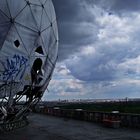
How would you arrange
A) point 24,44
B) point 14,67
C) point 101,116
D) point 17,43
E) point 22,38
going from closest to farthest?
point 14,67, point 17,43, point 22,38, point 24,44, point 101,116

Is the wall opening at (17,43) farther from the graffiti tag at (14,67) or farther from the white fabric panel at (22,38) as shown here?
the graffiti tag at (14,67)

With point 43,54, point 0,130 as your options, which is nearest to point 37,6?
point 43,54

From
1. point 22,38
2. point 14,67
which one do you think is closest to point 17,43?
point 22,38

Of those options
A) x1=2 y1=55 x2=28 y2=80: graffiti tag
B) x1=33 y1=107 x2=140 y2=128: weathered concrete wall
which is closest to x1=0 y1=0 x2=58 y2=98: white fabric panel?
x1=2 y1=55 x2=28 y2=80: graffiti tag

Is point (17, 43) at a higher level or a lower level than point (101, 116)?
higher

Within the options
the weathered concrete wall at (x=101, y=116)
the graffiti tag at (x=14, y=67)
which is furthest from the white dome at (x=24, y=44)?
the weathered concrete wall at (x=101, y=116)

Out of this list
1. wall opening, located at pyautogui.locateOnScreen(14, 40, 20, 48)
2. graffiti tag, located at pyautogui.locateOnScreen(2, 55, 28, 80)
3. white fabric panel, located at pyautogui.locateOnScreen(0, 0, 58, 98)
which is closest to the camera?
white fabric panel, located at pyautogui.locateOnScreen(0, 0, 58, 98)

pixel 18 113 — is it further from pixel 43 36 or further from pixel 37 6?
pixel 37 6

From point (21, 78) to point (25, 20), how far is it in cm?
293

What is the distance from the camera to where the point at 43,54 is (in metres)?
19.4

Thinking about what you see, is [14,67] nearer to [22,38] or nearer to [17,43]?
[17,43]

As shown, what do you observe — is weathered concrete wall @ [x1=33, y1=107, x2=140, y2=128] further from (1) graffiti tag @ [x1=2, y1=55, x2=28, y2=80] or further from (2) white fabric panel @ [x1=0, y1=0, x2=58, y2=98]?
(1) graffiti tag @ [x1=2, y1=55, x2=28, y2=80]

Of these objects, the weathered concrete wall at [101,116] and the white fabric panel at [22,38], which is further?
the weathered concrete wall at [101,116]

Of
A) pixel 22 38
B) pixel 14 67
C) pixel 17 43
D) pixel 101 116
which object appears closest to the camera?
pixel 14 67
